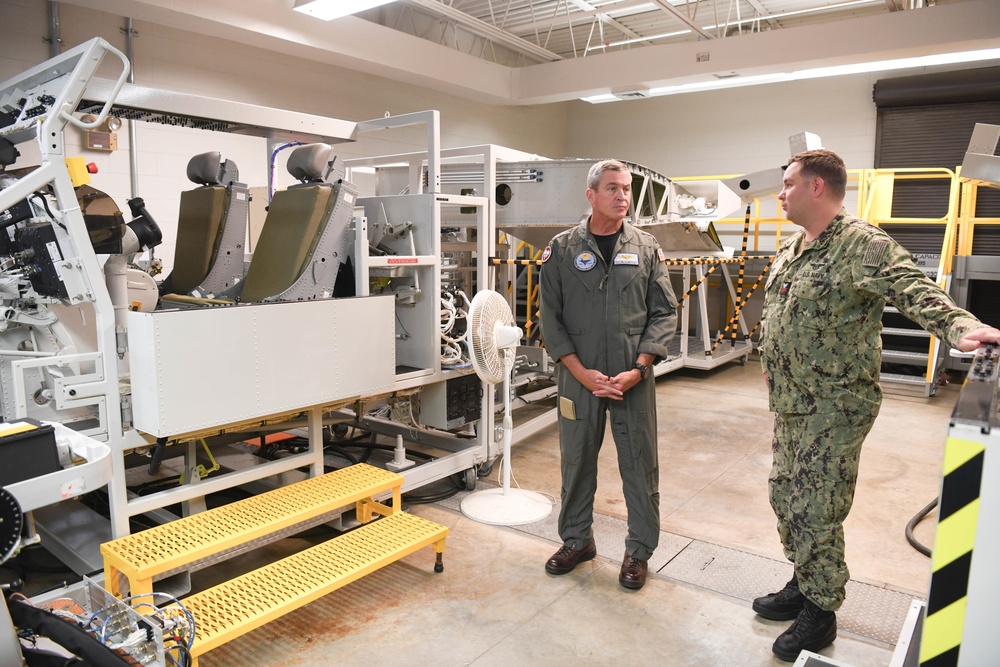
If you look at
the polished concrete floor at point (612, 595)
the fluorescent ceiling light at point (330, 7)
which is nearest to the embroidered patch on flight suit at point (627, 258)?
the polished concrete floor at point (612, 595)

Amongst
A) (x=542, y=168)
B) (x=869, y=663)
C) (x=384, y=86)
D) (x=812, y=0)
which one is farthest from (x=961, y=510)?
(x=812, y=0)

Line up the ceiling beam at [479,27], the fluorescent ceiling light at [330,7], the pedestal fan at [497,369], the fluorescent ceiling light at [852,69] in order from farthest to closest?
the ceiling beam at [479,27] → the fluorescent ceiling light at [852,69] → the fluorescent ceiling light at [330,7] → the pedestal fan at [497,369]

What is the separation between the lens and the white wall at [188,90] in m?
5.40

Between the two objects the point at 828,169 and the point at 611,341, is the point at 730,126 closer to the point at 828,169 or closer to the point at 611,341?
the point at 611,341

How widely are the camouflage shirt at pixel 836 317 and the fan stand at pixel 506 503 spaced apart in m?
1.61

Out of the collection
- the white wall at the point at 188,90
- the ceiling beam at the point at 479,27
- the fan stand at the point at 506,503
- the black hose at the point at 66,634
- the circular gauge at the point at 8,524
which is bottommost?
the fan stand at the point at 506,503

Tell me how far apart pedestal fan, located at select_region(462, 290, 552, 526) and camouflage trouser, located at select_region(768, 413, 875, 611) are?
1.52 m

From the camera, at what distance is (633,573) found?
2912 mm

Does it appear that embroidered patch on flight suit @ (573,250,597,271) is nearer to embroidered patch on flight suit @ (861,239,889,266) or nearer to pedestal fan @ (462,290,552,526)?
pedestal fan @ (462,290,552,526)

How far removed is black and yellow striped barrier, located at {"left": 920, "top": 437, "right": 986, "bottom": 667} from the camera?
1062mm

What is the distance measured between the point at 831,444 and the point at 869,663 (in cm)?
81

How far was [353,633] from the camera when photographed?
260 cm

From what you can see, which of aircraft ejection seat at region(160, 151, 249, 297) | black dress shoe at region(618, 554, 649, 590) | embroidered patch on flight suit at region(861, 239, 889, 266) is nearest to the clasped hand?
black dress shoe at region(618, 554, 649, 590)

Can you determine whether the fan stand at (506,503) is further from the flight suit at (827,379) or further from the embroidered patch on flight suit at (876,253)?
the embroidered patch on flight suit at (876,253)
